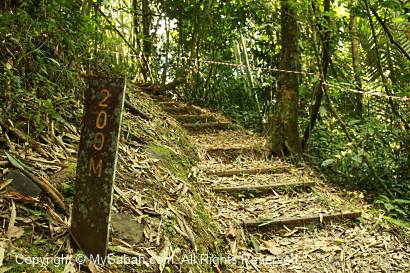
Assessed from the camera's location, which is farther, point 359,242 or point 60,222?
point 359,242

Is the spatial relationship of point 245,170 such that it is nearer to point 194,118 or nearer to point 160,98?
point 194,118

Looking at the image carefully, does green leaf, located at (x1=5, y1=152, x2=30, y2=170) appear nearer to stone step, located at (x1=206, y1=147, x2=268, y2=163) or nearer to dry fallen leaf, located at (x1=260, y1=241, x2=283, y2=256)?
dry fallen leaf, located at (x1=260, y1=241, x2=283, y2=256)

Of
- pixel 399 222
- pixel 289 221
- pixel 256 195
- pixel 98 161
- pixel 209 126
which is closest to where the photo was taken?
pixel 98 161

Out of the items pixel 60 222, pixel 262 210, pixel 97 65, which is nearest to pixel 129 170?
pixel 60 222

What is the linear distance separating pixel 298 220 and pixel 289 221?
9cm

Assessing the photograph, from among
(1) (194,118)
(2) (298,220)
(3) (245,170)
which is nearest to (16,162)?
(2) (298,220)

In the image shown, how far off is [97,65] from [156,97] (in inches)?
133

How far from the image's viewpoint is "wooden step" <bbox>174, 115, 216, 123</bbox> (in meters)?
6.00

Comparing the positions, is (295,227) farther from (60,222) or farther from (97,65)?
(97,65)

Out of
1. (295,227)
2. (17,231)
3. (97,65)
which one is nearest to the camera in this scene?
(17,231)

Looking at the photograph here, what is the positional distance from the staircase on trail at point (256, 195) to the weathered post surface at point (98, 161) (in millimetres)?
1247

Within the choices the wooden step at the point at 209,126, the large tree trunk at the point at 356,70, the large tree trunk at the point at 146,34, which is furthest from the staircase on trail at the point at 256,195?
the large tree trunk at the point at 146,34

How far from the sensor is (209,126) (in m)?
5.90

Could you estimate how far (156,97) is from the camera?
23.5ft
